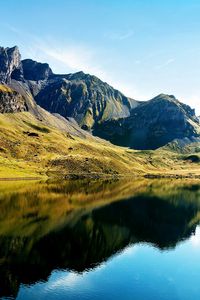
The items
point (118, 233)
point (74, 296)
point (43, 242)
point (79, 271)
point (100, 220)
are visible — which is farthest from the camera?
point (100, 220)

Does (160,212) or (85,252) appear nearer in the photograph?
(85,252)

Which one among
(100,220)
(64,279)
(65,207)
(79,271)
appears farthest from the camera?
(65,207)

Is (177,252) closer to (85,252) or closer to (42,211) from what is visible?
(85,252)

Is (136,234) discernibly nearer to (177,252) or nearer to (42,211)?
(177,252)

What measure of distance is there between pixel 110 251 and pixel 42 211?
51.3 metres

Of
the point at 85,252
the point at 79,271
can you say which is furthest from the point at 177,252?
the point at 79,271

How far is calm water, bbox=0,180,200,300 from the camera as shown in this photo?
71.9 metres

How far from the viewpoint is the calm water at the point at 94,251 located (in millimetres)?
71875

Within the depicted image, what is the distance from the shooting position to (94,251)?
98.1m

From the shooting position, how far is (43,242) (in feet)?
335

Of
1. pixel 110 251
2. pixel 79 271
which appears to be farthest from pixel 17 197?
pixel 79 271

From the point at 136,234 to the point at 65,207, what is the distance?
151 ft

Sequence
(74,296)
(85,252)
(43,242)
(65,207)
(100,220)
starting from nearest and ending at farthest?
1. (74,296)
2. (85,252)
3. (43,242)
4. (100,220)
5. (65,207)

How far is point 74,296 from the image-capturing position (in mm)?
67125
